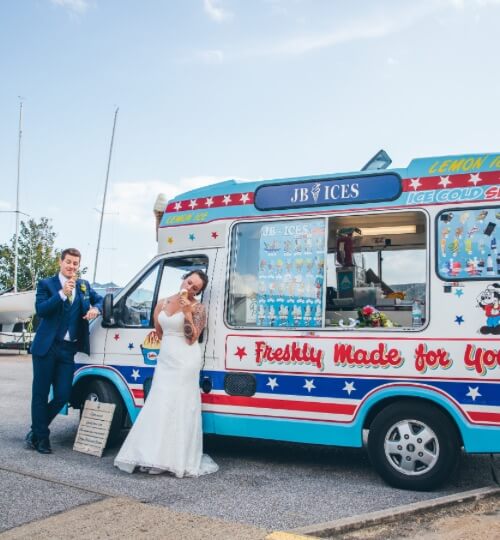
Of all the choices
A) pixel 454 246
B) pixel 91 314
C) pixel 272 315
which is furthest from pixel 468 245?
pixel 91 314

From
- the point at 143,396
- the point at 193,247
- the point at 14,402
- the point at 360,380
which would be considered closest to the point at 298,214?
the point at 193,247

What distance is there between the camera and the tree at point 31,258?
106 ft

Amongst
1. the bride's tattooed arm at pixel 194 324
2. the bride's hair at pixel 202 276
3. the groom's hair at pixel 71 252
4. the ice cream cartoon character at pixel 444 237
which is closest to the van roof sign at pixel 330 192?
the ice cream cartoon character at pixel 444 237

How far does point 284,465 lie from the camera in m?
6.65

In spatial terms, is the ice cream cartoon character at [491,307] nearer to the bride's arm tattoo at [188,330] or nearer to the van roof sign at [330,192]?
the van roof sign at [330,192]

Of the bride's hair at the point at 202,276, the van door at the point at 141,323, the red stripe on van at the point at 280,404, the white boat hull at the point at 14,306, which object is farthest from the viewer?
the white boat hull at the point at 14,306

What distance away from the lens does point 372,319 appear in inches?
237

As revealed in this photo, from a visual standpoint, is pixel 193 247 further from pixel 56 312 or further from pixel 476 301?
pixel 476 301

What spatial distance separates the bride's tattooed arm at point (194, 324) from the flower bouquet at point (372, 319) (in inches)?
59.7

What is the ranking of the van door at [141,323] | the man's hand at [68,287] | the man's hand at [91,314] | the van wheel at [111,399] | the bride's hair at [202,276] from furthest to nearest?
the van wheel at [111,399]
the man's hand at [91,314]
the van door at [141,323]
the man's hand at [68,287]
the bride's hair at [202,276]

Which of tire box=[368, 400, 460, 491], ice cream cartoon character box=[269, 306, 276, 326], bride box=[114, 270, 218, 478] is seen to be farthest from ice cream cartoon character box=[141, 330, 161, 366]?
tire box=[368, 400, 460, 491]

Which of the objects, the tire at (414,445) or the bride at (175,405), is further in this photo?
the bride at (175,405)

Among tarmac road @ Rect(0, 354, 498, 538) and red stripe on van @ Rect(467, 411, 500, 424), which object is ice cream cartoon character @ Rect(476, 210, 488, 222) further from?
tarmac road @ Rect(0, 354, 498, 538)

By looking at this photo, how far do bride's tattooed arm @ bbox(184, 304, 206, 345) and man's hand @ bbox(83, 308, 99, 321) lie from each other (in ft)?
4.03
